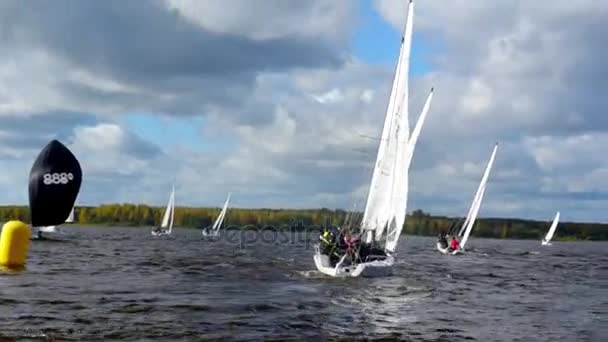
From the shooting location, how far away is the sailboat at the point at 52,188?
3456 centimetres

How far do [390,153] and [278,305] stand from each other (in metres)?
14.9

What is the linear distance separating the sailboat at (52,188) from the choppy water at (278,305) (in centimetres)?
243

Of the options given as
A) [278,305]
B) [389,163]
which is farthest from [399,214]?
[278,305]

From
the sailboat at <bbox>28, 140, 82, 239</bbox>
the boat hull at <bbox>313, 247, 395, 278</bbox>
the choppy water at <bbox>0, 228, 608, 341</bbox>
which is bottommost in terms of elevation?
the choppy water at <bbox>0, 228, 608, 341</bbox>

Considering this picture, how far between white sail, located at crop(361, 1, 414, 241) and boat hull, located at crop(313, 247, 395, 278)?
3186 millimetres

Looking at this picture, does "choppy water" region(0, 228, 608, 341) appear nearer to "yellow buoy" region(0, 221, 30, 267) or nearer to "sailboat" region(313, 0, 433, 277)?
"yellow buoy" region(0, 221, 30, 267)

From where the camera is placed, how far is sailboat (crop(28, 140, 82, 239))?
34.6 m

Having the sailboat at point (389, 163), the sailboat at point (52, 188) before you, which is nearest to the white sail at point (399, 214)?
the sailboat at point (389, 163)

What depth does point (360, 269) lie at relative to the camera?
3512 cm

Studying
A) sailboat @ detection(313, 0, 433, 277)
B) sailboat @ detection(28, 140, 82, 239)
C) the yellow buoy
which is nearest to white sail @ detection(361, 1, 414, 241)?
sailboat @ detection(313, 0, 433, 277)

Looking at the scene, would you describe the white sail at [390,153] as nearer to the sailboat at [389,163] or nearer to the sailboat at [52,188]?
the sailboat at [389,163]

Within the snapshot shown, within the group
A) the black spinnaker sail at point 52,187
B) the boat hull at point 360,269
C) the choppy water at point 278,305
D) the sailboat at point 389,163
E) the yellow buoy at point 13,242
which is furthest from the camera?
the sailboat at point 389,163

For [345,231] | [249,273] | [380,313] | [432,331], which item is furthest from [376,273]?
[432,331]

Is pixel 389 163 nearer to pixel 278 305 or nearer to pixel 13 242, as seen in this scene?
pixel 278 305
